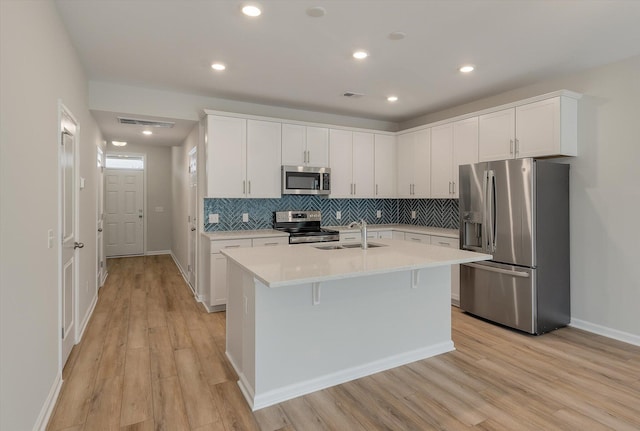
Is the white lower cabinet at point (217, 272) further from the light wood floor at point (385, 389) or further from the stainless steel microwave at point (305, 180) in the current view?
the stainless steel microwave at point (305, 180)

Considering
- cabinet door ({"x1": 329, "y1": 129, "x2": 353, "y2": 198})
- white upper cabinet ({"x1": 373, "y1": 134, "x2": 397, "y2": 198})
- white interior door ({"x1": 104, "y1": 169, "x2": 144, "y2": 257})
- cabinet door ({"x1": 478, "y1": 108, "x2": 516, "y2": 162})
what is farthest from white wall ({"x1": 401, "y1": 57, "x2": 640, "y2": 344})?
white interior door ({"x1": 104, "y1": 169, "x2": 144, "y2": 257})

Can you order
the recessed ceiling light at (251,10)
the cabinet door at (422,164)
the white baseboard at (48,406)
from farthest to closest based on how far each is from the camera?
the cabinet door at (422,164) → the recessed ceiling light at (251,10) → the white baseboard at (48,406)

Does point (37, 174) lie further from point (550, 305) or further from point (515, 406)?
point (550, 305)

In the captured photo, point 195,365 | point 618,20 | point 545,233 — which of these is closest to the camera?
point 618,20

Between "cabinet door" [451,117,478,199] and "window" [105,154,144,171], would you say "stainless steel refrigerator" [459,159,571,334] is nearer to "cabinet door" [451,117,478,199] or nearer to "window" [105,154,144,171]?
"cabinet door" [451,117,478,199]

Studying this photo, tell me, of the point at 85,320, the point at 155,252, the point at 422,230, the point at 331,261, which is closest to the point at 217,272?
the point at 85,320

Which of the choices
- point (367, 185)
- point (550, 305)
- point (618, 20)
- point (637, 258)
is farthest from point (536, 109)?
point (367, 185)

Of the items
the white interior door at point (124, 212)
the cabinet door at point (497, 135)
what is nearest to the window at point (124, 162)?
the white interior door at point (124, 212)

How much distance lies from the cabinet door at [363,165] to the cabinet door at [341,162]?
0.24ft

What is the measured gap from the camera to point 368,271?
85.2 inches

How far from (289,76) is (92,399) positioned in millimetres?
3292

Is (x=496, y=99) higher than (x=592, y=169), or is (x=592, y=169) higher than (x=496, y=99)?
(x=496, y=99)

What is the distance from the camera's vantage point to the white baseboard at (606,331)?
3.32 m

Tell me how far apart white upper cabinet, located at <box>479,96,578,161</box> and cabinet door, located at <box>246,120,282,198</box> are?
263cm
